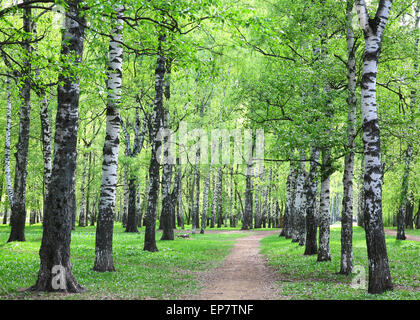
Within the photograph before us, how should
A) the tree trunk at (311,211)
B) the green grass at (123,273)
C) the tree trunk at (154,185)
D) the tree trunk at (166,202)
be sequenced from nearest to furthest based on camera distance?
the green grass at (123,273) < the tree trunk at (311,211) < the tree trunk at (154,185) < the tree trunk at (166,202)

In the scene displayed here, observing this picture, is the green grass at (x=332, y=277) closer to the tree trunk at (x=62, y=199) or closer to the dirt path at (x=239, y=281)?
the dirt path at (x=239, y=281)

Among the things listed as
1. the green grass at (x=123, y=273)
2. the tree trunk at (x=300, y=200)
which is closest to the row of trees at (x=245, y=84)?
the tree trunk at (x=300, y=200)

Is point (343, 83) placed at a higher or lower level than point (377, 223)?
higher

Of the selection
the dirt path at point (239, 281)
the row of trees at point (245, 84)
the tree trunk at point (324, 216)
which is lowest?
the dirt path at point (239, 281)

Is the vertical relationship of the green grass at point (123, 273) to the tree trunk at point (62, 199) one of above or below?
below

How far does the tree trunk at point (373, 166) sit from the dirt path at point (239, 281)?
2878 millimetres

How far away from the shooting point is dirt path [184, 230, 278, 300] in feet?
31.8

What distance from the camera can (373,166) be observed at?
364 inches

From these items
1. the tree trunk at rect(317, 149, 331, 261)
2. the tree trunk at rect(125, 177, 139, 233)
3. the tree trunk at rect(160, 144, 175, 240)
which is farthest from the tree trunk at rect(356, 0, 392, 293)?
the tree trunk at rect(125, 177, 139, 233)

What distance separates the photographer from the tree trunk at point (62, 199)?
8.38 m

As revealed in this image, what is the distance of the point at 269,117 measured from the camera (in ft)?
55.8
